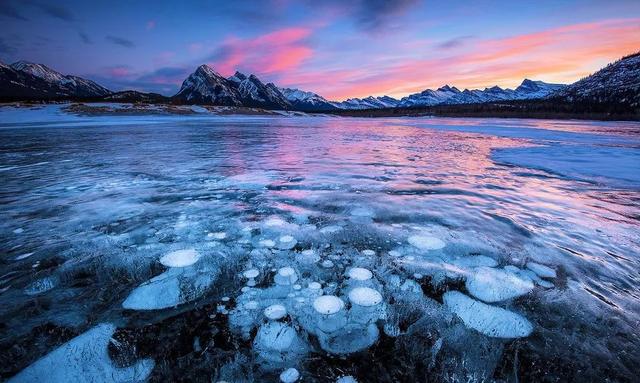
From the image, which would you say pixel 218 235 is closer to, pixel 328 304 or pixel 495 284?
pixel 328 304

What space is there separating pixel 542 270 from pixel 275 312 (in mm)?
2476

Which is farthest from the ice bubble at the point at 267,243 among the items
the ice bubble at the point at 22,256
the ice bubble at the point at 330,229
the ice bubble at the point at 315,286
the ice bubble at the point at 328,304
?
the ice bubble at the point at 22,256

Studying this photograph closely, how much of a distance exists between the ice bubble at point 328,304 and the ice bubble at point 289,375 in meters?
0.53

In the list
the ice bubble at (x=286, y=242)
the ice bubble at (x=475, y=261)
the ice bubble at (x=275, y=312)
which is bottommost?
the ice bubble at (x=275, y=312)

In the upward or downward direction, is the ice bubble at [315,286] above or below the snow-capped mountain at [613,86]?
below

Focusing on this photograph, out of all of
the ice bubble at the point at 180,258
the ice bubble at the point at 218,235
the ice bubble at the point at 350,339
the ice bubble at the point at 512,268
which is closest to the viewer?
the ice bubble at the point at 350,339

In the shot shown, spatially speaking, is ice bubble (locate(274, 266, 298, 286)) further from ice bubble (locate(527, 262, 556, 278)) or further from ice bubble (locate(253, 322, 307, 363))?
ice bubble (locate(527, 262, 556, 278))

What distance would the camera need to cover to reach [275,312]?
2178 millimetres

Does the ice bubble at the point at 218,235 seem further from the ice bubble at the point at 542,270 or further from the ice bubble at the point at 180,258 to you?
the ice bubble at the point at 542,270

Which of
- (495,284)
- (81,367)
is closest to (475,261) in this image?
(495,284)

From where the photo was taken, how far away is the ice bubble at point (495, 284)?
2.41m

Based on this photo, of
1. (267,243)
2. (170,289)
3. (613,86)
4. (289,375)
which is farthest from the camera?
(613,86)

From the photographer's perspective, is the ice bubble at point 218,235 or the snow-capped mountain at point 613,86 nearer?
the ice bubble at point 218,235

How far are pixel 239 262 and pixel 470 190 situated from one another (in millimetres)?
4552
